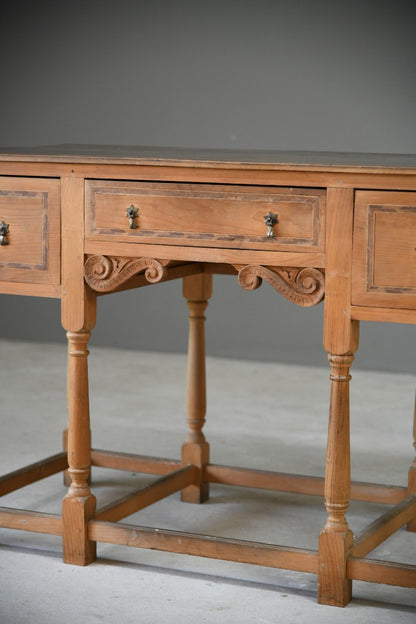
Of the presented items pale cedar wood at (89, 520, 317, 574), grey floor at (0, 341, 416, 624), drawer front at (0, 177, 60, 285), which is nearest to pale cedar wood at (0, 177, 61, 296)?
drawer front at (0, 177, 60, 285)

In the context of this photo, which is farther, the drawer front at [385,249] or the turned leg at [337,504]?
the turned leg at [337,504]

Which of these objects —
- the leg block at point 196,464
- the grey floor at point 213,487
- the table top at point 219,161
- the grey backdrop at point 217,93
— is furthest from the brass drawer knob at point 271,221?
the grey backdrop at point 217,93

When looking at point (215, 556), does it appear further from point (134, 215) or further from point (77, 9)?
point (77, 9)

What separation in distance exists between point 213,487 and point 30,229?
4.58 ft

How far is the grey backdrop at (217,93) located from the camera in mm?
6531

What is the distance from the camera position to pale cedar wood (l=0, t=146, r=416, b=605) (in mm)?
2869

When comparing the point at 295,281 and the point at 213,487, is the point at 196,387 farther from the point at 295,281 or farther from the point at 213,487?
the point at 295,281

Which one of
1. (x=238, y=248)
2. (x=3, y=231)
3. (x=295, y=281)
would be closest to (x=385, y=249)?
(x=295, y=281)

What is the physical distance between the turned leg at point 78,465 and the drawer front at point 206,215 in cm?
38

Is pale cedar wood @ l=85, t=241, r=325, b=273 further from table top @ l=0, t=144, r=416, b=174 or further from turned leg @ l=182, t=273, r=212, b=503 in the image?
A: turned leg @ l=182, t=273, r=212, b=503

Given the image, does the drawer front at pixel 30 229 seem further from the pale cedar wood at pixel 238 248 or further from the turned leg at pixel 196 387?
the turned leg at pixel 196 387

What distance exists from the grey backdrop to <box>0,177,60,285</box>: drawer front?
3602 millimetres

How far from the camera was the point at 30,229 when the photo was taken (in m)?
3.29

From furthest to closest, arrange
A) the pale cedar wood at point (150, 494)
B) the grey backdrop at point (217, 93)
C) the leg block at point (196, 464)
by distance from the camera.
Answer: the grey backdrop at point (217, 93) → the leg block at point (196, 464) → the pale cedar wood at point (150, 494)
